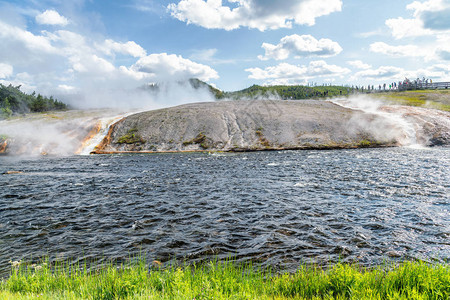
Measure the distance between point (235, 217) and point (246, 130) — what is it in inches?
1701

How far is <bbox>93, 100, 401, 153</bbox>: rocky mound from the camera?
169 feet

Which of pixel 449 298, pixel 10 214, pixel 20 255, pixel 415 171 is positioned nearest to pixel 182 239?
pixel 20 255

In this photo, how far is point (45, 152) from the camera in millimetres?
47656

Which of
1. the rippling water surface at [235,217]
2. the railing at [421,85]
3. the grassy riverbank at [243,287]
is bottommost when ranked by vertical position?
the rippling water surface at [235,217]

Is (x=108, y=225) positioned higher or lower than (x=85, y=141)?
lower

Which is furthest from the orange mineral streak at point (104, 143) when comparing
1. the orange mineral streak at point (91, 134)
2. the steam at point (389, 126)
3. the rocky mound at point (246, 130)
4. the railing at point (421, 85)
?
the railing at point (421, 85)

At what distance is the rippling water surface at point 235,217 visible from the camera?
34.9 feet

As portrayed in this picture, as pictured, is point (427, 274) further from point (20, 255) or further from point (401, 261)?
point (20, 255)

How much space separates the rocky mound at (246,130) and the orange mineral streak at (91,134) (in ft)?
9.44

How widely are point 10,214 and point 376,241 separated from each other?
60.6 feet

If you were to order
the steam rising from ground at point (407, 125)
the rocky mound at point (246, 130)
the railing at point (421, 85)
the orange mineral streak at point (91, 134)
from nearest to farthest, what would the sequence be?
the steam rising from ground at point (407, 125), the orange mineral streak at point (91, 134), the rocky mound at point (246, 130), the railing at point (421, 85)

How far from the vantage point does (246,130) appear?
5672 cm

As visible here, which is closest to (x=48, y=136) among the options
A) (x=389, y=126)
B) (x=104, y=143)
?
(x=104, y=143)

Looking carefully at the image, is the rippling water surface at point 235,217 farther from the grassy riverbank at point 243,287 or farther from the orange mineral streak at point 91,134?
the orange mineral streak at point 91,134
